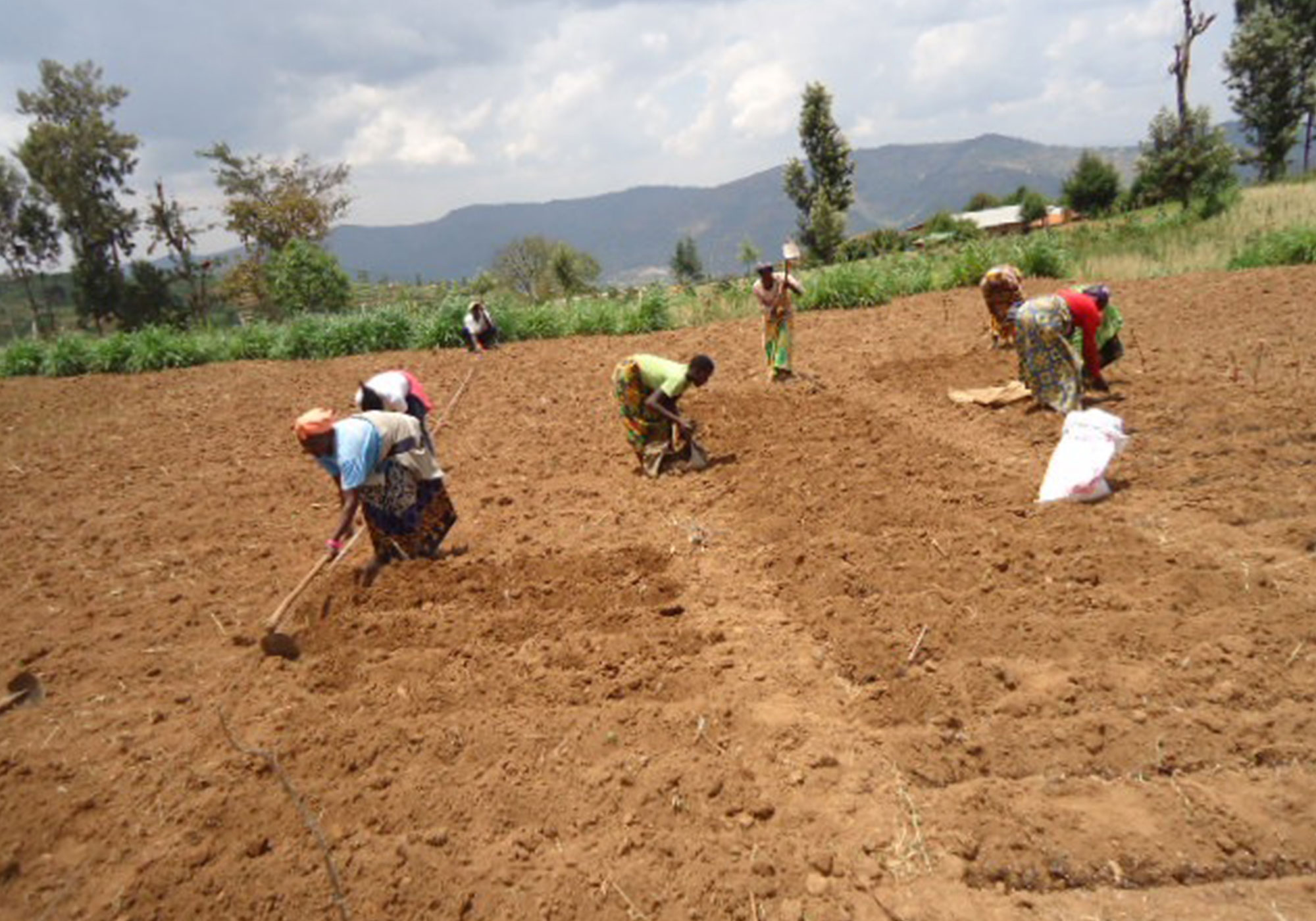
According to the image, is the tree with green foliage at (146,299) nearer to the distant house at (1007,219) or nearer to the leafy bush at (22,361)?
the leafy bush at (22,361)

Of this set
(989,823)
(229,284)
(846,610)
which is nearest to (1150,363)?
(846,610)

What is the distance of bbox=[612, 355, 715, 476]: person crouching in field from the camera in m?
5.62

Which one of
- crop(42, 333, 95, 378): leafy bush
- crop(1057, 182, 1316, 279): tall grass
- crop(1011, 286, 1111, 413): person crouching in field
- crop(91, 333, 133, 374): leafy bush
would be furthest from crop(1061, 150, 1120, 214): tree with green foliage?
crop(42, 333, 95, 378): leafy bush

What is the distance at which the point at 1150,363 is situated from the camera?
7.28 meters

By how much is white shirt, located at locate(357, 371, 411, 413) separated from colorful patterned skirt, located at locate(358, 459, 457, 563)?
53 cm

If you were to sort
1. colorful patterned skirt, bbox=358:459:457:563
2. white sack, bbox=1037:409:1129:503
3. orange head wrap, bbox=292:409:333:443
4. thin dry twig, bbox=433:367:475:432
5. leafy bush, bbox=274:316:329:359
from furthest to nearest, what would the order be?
leafy bush, bbox=274:316:329:359 < thin dry twig, bbox=433:367:475:432 < white sack, bbox=1037:409:1129:503 < colorful patterned skirt, bbox=358:459:457:563 < orange head wrap, bbox=292:409:333:443

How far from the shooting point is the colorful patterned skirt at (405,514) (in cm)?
444

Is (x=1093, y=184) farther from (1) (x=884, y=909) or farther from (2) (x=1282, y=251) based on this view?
(1) (x=884, y=909)

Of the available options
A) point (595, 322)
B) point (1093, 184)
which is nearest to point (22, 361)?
point (595, 322)

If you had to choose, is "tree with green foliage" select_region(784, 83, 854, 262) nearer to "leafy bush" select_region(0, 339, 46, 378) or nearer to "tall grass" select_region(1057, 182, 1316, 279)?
"tall grass" select_region(1057, 182, 1316, 279)

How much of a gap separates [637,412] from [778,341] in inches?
109

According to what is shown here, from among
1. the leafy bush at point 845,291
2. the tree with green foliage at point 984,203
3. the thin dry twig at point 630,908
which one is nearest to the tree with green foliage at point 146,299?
the leafy bush at point 845,291

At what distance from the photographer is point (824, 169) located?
33.4m

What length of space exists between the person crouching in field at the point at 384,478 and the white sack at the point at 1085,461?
3.67 metres
